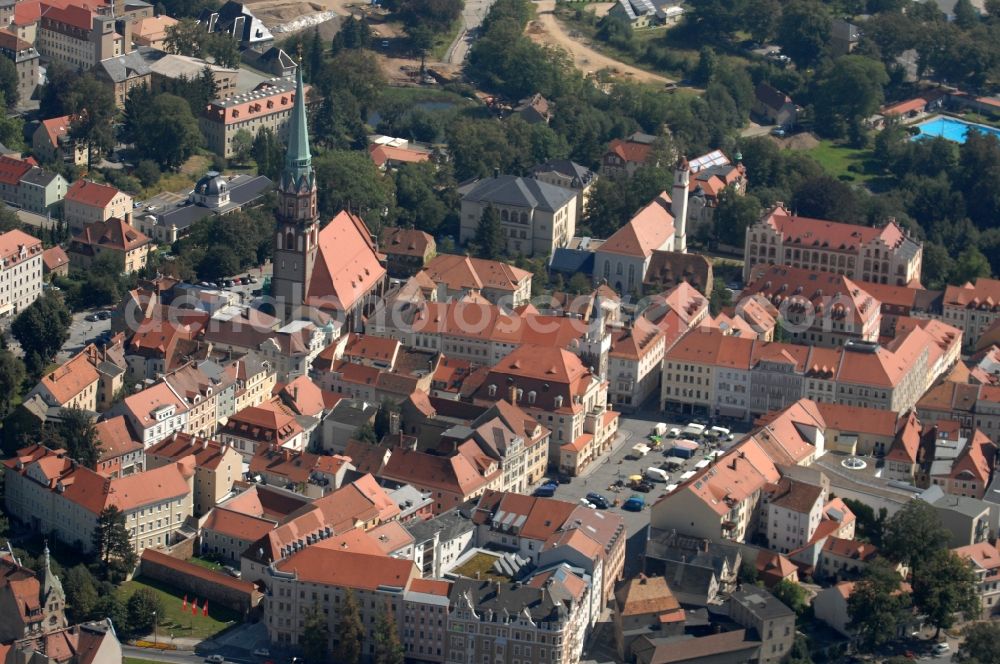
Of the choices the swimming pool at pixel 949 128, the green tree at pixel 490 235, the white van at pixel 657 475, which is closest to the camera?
the white van at pixel 657 475

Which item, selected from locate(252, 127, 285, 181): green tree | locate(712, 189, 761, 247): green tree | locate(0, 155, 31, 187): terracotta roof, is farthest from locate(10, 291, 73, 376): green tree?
locate(712, 189, 761, 247): green tree

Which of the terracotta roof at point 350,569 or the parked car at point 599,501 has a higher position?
the terracotta roof at point 350,569

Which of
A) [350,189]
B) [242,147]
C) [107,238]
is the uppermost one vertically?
[350,189]

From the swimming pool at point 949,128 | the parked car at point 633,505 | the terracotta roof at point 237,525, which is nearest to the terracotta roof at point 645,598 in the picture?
the parked car at point 633,505

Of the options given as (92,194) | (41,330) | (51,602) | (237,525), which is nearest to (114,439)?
(237,525)

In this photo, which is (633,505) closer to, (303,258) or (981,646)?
(981,646)

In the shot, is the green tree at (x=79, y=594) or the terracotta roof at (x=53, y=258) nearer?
the green tree at (x=79, y=594)

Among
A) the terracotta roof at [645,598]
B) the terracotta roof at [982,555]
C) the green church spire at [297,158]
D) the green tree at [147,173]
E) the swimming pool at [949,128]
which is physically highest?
the green church spire at [297,158]

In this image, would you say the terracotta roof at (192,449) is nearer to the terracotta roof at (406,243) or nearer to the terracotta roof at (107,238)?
the terracotta roof at (107,238)
